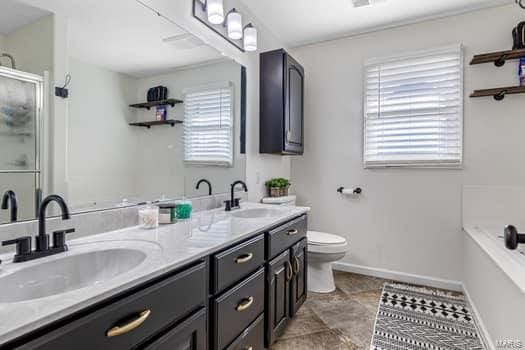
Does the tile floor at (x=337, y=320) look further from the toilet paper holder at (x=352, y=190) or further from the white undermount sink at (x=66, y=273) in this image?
the white undermount sink at (x=66, y=273)

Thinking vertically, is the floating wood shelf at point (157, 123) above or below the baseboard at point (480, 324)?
above

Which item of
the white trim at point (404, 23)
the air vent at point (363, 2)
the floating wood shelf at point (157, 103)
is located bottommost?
the floating wood shelf at point (157, 103)

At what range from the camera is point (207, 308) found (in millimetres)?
1086

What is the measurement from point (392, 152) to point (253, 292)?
78.8 inches

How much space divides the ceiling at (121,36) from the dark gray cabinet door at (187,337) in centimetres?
118

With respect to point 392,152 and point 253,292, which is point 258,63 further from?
point 253,292

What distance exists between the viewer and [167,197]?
1676 mm

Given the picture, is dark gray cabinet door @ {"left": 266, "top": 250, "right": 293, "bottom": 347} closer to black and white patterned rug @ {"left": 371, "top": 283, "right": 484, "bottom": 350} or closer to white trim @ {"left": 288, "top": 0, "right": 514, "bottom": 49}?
black and white patterned rug @ {"left": 371, "top": 283, "right": 484, "bottom": 350}

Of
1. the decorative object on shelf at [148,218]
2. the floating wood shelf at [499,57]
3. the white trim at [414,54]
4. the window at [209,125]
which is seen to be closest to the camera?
the decorative object on shelf at [148,218]

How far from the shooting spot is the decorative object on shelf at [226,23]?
72.5 inches

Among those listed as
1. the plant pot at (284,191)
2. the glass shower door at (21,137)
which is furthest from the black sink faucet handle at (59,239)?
the plant pot at (284,191)

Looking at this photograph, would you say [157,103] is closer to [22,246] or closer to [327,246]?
[22,246]

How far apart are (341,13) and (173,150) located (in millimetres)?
1963

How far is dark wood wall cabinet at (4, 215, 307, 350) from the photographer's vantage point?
25.8 inches
